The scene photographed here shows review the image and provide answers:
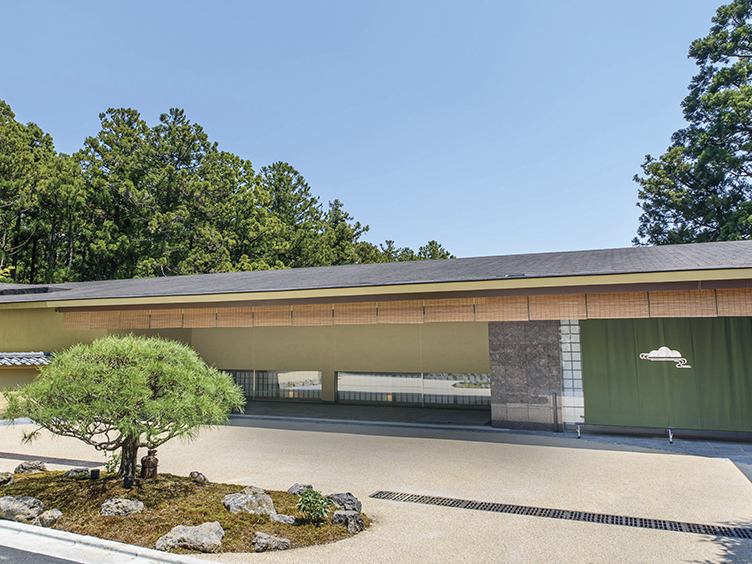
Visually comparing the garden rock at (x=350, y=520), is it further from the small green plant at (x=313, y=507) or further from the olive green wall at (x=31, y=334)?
the olive green wall at (x=31, y=334)

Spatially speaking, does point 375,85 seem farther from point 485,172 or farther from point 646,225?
point 646,225

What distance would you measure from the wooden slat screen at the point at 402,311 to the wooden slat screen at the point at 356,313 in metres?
0.21

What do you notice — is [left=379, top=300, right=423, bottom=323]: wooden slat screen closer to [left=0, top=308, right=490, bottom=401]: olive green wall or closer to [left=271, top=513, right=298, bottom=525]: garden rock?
[left=0, top=308, right=490, bottom=401]: olive green wall

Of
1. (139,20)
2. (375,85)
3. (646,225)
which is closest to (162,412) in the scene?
(139,20)

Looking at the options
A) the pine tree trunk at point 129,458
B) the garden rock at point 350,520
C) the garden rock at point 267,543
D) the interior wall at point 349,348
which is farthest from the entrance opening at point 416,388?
the garden rock at point 267,543

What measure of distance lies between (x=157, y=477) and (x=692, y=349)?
10.7 meters

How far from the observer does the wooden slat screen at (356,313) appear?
40.5 feet

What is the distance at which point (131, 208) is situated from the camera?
112 ft

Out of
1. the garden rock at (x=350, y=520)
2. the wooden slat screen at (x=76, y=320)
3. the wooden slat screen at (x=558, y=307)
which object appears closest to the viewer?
the garden rock at (x=350, y=520)

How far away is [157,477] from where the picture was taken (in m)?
7.45

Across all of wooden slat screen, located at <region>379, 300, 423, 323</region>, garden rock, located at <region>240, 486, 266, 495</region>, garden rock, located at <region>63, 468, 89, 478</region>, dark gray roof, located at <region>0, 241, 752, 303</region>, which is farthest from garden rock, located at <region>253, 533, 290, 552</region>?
wooden slat screen, located at <region>379, 300, 423, 323</region>

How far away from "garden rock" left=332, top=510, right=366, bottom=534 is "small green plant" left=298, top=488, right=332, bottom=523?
150mm

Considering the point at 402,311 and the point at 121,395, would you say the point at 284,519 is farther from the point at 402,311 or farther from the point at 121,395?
the point at 402,311

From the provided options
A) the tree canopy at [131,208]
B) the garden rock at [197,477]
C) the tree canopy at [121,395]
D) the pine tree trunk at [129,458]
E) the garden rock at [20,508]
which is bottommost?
the garden rock at [197,477]
